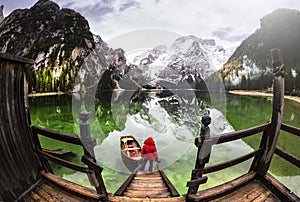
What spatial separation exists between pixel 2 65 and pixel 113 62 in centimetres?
14485

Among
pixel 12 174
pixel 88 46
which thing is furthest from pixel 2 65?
pixel 88 46

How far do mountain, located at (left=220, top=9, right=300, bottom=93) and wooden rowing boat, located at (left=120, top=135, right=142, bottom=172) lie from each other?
274 feet

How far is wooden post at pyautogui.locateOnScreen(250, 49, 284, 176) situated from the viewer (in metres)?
3.19

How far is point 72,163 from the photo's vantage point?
2932mm

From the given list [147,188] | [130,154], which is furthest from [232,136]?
[130,154]

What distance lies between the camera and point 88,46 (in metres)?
107

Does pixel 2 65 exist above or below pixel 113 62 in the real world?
below

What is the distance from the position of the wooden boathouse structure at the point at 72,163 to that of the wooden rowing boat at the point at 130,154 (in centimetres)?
418

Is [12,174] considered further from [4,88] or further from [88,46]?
[88,46]

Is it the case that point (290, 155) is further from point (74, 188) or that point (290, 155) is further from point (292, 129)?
point (74, 188)

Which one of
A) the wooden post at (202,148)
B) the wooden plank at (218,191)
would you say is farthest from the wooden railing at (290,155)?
the wooden post at (202,148)

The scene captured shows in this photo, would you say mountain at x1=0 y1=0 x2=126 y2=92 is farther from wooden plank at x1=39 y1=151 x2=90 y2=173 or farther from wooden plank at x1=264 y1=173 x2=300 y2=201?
wooden plank at x1=264 y1=173 x2=300 y2=201

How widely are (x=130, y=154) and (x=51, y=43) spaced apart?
106285 mm

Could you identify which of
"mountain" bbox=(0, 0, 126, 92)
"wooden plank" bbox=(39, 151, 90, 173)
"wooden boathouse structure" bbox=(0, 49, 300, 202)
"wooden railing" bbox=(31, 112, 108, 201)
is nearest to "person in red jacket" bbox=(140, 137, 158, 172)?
"wooden boathouse structure" bbox=(0, 49, 300, 202)
